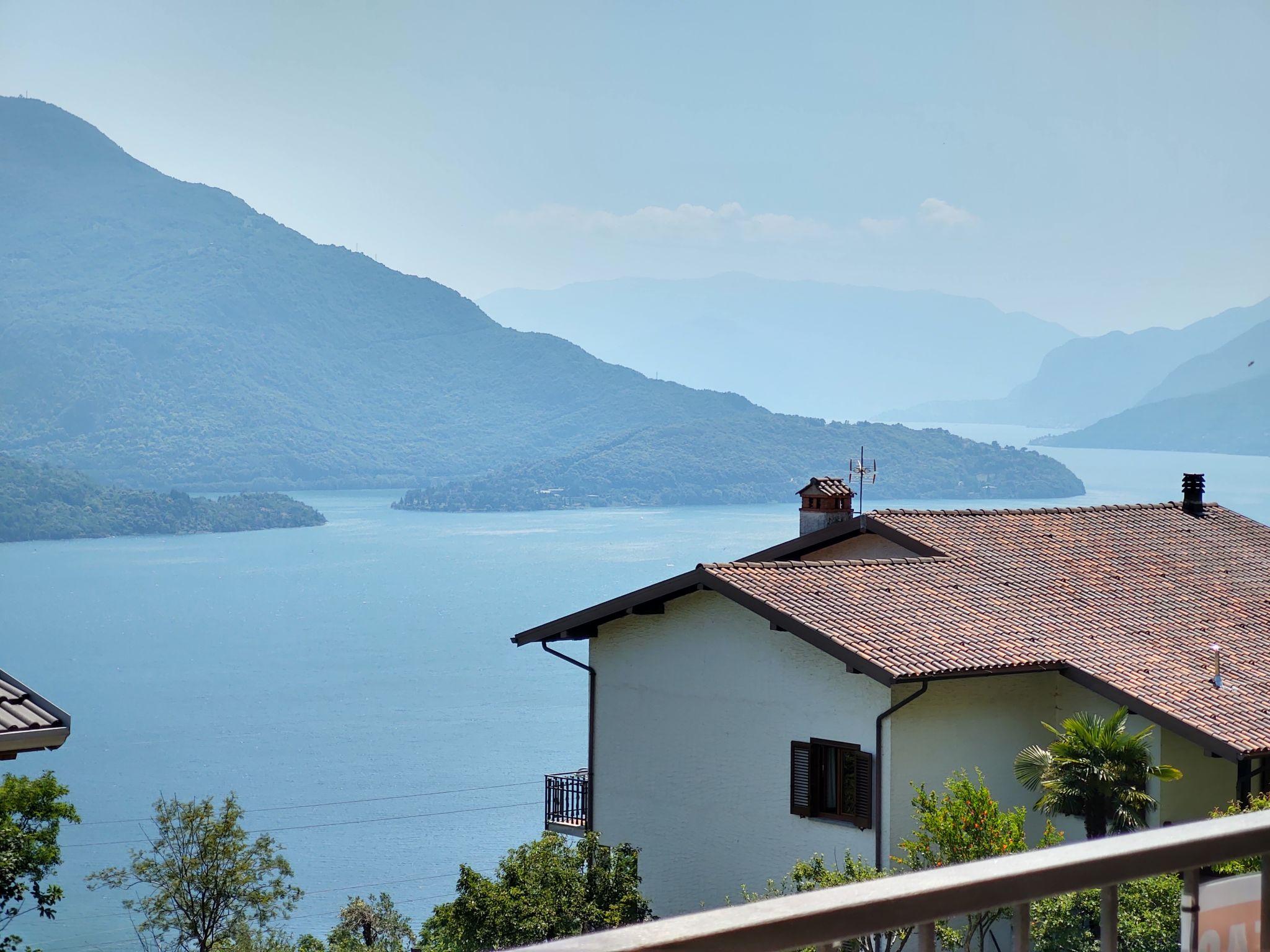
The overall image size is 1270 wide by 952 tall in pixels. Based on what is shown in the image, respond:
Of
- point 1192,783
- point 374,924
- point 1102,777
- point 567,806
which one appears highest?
point 1102,777

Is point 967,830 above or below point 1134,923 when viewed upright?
below

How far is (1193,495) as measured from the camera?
2217 centimetres

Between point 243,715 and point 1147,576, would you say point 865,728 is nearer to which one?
point 1147,576

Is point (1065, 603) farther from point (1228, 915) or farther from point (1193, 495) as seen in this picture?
point (1228, 915)

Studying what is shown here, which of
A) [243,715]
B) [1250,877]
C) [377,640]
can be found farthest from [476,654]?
[1250,877]

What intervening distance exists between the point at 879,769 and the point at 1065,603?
3873 millimetres

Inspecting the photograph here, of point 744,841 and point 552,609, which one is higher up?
point 744,841

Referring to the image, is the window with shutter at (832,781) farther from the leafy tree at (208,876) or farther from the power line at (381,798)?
the power line at (381,798)

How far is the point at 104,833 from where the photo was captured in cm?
7962

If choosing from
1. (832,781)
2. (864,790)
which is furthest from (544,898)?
(864,790)

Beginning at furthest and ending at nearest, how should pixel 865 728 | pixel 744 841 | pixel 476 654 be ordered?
pixel 476 654 < pixel 744 841 < pixel 865 728

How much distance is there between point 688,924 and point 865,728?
1295 centimetres

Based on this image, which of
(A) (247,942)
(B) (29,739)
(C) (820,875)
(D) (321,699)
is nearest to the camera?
(B) (29,739)

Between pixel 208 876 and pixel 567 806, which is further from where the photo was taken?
pixel 208 876
